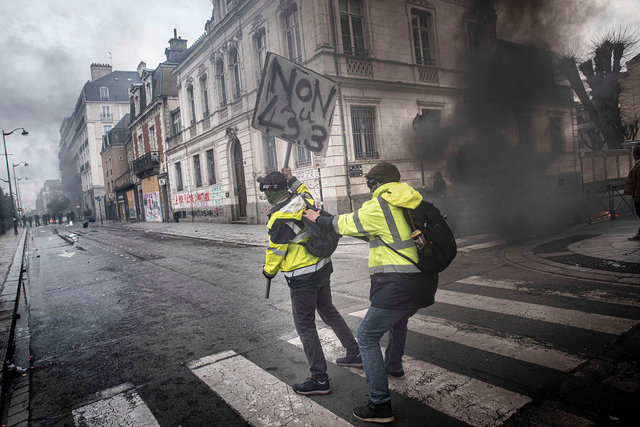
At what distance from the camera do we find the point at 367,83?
14.9 meters

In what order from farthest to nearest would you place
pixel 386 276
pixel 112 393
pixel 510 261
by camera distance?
pixel 510 261 < pixel 112 393 < pixel 386 276

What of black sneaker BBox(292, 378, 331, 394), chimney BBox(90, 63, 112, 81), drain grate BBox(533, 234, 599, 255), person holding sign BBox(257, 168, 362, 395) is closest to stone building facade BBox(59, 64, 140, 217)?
chimney BBox(90, 63, 112, 81)

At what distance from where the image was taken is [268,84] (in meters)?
4.11

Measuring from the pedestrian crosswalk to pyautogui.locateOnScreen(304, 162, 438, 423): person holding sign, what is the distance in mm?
288

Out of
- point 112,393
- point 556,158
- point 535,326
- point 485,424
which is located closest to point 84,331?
point 112,393

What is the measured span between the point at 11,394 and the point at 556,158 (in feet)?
54.2

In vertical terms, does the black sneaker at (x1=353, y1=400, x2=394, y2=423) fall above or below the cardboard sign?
below

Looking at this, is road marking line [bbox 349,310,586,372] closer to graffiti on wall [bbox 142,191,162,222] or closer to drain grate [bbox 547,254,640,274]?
drain grate [bbox 547,254,640,274]

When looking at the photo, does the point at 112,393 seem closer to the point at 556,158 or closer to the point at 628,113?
the point at 556,158

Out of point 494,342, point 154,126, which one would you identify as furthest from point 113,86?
point 494,342

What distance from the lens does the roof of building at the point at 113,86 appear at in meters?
53.9

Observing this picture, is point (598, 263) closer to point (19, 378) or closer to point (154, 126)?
point (19, 378)

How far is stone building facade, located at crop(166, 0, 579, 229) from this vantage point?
11758 millimetres

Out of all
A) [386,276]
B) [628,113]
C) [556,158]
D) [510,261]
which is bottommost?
[510,261]
